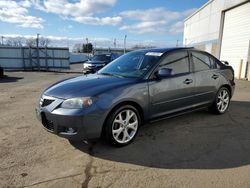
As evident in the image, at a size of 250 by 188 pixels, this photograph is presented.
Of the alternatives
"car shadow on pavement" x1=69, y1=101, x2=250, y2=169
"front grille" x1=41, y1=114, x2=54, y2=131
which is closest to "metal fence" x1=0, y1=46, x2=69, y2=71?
"car shadow on pavement" x1=69, y1=101, x2=250, y2=169

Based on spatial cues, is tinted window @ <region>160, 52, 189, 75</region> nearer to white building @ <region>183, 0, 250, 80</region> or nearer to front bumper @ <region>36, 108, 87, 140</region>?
front bumper @ <region>36, 108, 87, 140</region>

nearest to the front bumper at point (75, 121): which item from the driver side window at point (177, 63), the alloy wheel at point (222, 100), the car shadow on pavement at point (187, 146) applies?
the car shadow on pavement at point (187, 146)

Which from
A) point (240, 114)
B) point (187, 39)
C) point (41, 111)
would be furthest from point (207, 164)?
point (187, 39)

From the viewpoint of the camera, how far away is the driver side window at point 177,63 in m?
4.69

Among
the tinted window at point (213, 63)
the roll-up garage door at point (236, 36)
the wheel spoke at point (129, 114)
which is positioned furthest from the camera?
the roll-up garage door at point (236, 36)

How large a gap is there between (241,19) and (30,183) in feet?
53.4

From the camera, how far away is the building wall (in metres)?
18.6

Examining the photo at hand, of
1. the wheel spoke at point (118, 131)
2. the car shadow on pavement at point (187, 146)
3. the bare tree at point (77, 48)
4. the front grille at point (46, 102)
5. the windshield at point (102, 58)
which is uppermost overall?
the bare tree at point (77, 48)

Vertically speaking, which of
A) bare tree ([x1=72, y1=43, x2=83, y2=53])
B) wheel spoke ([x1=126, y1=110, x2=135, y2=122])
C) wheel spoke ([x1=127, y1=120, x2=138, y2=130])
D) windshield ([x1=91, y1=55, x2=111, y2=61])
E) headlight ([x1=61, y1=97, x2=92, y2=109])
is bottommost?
wheel spoke ([x1=127, y1=120, x2=138, y2=130])

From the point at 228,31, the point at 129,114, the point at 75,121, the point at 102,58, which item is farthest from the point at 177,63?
the point at 102,58

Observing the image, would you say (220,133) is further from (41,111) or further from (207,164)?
(41,111)

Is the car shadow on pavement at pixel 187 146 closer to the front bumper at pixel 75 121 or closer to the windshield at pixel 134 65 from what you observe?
the front bumper at pixel 75 121

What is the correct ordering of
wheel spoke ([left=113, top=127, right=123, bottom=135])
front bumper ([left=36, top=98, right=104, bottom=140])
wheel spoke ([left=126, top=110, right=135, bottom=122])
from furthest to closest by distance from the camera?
wheel spoke ([left=126, top=110, right=135, bottom=122]) → wheel spoke ([left=113, top=127, right=123, bottom=135]) → front bumper ([left=36, top=98, right=104, bottom=140])

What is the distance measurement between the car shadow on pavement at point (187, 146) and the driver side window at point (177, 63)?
3.81ft
